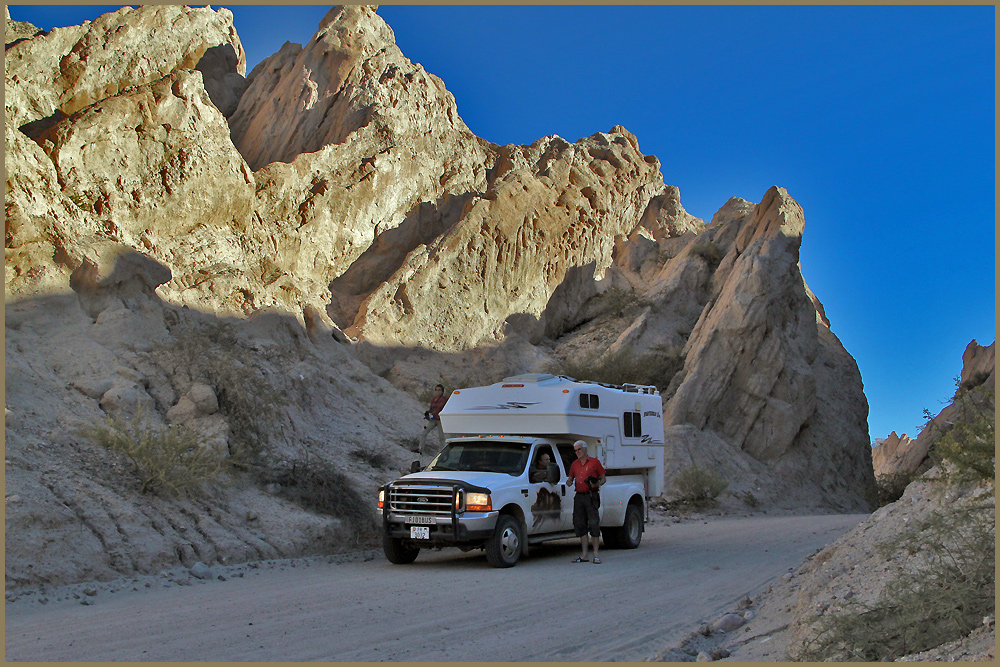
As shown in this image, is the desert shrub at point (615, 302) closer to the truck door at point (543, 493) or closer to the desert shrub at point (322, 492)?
the desert shrub at point (322, 492)

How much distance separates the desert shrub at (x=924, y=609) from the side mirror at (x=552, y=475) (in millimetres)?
6637

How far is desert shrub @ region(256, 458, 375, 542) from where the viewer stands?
1371 cm

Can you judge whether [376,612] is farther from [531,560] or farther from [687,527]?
[687,527]

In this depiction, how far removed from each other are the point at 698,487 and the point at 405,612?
1638cm

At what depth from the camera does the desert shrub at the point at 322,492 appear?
13711 millimetres

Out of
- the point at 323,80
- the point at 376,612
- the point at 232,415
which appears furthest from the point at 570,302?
the point at 376,612

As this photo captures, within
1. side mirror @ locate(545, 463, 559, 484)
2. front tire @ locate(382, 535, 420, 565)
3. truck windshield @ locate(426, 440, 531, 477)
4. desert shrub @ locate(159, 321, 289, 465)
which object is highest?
desert shrub @ locate(159, 321, 289, 465)

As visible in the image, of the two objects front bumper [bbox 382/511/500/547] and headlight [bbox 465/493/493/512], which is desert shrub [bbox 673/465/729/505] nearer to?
front bumper [bbox 382/511/500/547]

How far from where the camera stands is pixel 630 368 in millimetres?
30047

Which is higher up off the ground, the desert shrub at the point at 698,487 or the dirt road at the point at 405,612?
the desert shrub at the point at 698,487

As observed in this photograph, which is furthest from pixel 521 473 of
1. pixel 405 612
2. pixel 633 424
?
pixel 405 612

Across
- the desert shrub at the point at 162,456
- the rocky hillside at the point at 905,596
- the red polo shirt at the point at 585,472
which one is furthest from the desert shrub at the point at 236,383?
the rocky hillside at the point at 905,596

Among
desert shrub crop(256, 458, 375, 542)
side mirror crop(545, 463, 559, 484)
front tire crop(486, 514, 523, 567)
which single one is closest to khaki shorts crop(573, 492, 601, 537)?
side mirror crop(545, 463, 559, 484)

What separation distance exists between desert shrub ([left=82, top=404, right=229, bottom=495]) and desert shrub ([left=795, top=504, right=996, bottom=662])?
377 inches
